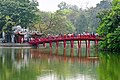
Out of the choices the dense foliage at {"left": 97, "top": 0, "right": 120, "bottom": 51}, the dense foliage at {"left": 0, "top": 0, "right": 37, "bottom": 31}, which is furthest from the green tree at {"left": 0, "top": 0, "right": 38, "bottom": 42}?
the dense foliage at {"left": 97, "top": 0, "right": 120, "bottom": 51}

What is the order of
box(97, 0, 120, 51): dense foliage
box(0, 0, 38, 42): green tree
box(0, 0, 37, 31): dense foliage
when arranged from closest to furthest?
box(97, 0, 120, 51): dense foliage → box(0, 0, 38, 42): green tree → box(0, 0, 37, 31): dense foliage

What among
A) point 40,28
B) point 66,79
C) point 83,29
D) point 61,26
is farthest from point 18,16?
point 66,79

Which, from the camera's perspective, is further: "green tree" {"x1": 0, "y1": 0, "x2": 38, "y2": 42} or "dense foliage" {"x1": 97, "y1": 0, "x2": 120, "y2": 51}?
"green tree" {"x1": 0, "y1": 0, "x2": 38, "y2": 42}

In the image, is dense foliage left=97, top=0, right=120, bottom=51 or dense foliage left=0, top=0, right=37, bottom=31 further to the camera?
dense foliage left=0, top=0, right=37, bottom=31

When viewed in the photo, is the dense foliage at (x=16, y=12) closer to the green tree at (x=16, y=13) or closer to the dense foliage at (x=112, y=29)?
the green tree at (x=16, y=13)

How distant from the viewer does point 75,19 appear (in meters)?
91.9

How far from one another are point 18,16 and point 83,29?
27434 mm

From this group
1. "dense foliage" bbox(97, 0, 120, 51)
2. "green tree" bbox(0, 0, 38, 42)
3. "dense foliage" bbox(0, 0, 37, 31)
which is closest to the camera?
"dense foliage" bbox(97, 0, 120, 51)

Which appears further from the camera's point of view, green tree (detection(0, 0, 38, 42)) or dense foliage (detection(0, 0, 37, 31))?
dense foliage (detection(0, 0, 37, 31))

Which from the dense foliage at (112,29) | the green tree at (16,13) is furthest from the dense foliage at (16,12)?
the dense foliage at (112,29)

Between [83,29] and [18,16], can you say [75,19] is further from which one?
[18,16]

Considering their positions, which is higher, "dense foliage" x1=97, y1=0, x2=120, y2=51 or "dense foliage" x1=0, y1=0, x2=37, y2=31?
"dense foliage" x1=0, y1=0, x2=37, y2=31

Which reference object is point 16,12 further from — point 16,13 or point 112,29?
point 112,29

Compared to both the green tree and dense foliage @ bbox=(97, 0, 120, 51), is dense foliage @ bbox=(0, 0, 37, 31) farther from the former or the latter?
dense foliage @ bbox=(97, 0, 120, 51)
